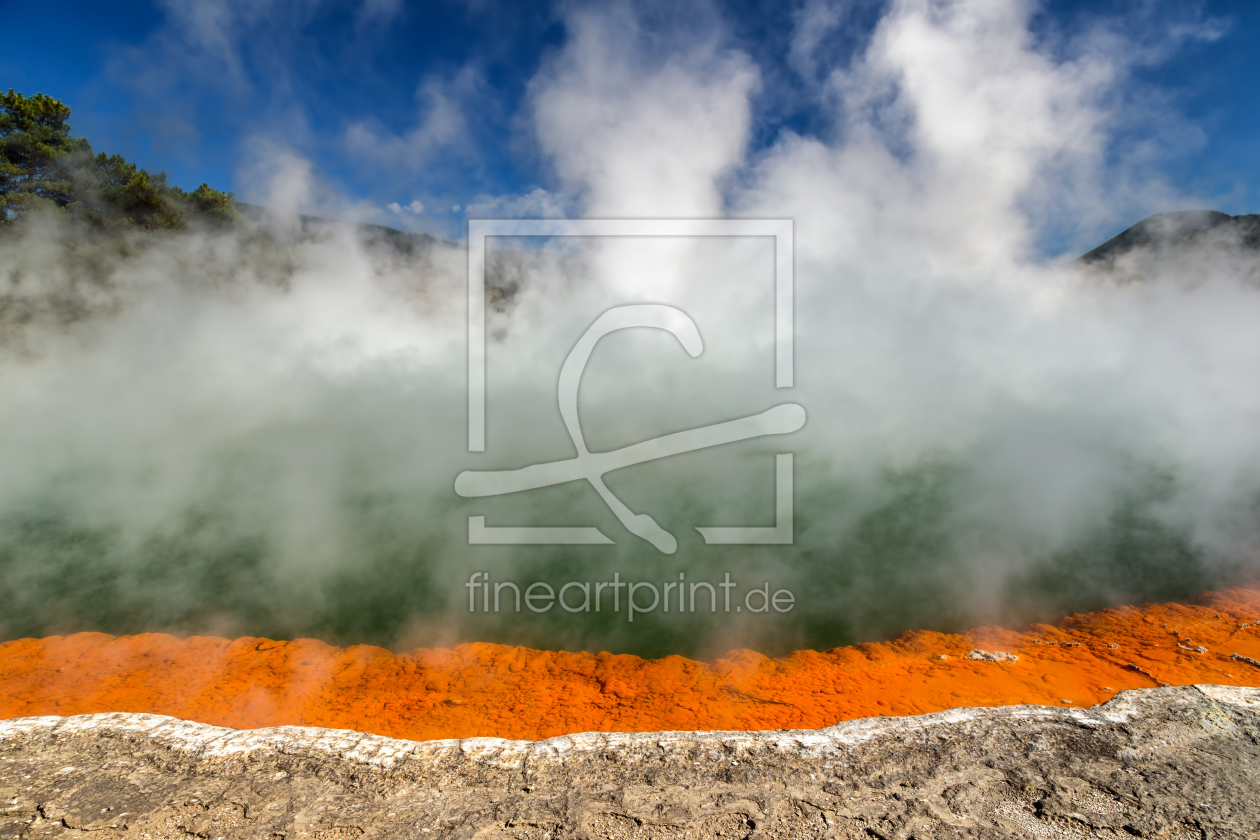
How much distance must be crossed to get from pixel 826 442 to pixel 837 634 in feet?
25.6

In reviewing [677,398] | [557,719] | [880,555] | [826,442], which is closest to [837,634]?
[880,555]

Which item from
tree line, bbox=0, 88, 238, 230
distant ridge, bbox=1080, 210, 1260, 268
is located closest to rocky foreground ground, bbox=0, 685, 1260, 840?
tree line, bbox=0, 88, 238, 230

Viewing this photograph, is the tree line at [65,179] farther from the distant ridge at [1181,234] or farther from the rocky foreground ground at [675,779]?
the distant ridge at [1181,234]

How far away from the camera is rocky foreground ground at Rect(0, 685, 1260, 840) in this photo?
7.91 feet

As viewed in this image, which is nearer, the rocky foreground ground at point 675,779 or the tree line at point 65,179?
the rocky foreground ground at point 675,779

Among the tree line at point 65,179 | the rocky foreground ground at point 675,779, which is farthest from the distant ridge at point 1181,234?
the tree line at point 65,179

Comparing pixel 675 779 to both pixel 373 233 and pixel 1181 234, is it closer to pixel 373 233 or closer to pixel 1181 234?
pixel 373 233

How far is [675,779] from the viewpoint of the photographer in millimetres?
2742

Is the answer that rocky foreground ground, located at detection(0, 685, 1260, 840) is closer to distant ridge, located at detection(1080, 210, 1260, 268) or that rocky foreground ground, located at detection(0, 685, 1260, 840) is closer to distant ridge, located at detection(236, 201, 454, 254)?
distant ridge, located at detection(236, 201, 454, 254)

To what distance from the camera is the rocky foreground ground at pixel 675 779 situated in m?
2.41

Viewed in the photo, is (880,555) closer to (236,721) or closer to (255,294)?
(236,721)

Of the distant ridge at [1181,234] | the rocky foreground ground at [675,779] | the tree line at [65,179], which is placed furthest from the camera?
the distant ridge at [1181,234]

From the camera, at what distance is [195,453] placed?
11.3m

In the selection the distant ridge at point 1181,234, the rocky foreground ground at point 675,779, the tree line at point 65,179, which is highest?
the distant ridge at point 1181,234
